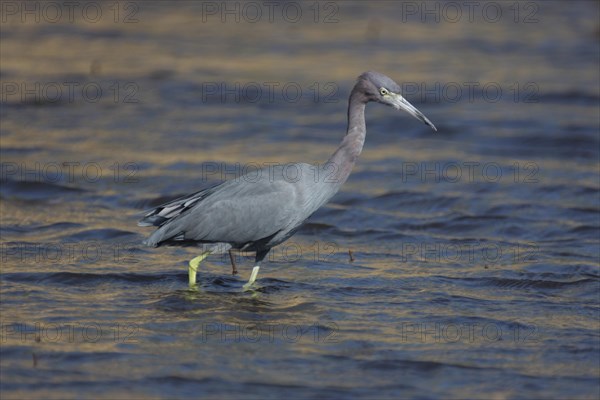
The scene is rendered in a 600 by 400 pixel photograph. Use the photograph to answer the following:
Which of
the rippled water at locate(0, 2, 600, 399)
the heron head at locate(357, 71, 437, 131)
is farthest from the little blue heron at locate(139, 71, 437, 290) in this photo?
the rippled water at locate(0, 2, 600, 399)

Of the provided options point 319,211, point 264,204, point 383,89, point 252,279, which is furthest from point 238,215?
point 319,211

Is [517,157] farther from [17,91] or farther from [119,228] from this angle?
[17,91]

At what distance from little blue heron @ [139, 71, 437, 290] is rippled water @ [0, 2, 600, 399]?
54 cm

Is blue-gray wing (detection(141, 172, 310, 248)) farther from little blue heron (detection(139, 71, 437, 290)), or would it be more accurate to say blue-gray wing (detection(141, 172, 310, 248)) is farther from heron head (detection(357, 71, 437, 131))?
heron head (detection(357, 71, 437, 131))

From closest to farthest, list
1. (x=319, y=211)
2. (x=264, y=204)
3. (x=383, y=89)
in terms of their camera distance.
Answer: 1. (x=264, y=204)
2. (x=383, y=89)
3. (x=319, y=211)

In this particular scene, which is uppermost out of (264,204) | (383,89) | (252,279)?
(383,89)

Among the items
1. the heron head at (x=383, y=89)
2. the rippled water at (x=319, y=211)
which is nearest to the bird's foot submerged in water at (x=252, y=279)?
the rippled water at (x=319, y=211)

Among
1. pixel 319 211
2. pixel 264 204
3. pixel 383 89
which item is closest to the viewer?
pixel 264 204

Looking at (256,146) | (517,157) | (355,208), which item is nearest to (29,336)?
(355,208)

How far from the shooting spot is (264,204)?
9.78m

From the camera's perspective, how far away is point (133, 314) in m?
9.38

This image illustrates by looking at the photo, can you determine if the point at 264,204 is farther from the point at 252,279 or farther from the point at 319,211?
the point at 319,211

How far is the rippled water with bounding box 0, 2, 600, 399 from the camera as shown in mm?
8398

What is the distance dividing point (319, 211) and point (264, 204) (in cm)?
330
